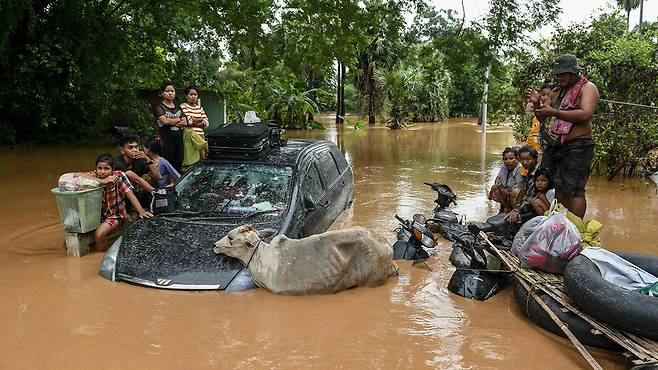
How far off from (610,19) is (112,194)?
1420cm

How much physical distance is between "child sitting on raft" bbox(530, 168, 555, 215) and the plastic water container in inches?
190

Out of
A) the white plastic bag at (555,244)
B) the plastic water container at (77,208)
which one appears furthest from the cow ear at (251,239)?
the white plastic bag at (555,244)

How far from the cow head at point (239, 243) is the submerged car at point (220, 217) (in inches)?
3.0

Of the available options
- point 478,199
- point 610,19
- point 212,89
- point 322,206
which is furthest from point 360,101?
point 322,206

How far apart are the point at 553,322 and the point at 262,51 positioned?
1323cm

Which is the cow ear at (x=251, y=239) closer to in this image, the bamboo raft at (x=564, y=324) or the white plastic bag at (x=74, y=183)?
the white plastic bag at (x=74, y=183)

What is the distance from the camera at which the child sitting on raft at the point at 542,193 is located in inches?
239

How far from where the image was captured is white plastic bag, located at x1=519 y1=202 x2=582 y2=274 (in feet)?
15.9

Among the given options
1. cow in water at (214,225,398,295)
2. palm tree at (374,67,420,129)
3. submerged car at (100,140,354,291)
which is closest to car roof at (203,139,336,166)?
submerged car at (100,140,354,291)

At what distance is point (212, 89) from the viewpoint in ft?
71.1

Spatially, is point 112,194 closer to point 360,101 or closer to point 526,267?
point 526,267

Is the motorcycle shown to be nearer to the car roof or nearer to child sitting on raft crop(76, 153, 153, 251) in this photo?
the car roof

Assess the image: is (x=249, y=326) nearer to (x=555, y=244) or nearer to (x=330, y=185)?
(x=555, y=244)

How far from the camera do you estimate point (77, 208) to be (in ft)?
19.2
